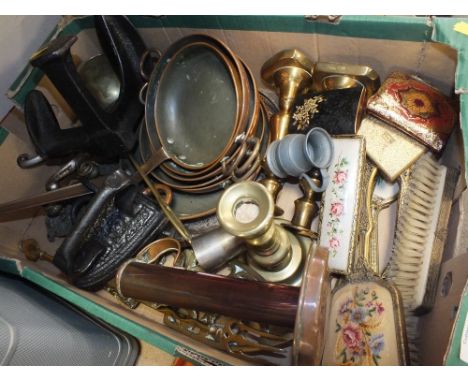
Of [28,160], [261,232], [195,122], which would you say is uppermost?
[195,122]

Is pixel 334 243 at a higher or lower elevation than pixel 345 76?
lower

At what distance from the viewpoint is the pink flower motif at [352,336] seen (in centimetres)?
69

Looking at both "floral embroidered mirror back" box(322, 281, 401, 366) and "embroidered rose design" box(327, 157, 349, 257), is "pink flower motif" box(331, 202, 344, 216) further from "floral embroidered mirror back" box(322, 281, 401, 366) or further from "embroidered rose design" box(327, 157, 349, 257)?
"floral embroidered mirror back" box(322, 281, 401, 366)

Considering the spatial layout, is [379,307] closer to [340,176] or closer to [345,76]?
[340,176]

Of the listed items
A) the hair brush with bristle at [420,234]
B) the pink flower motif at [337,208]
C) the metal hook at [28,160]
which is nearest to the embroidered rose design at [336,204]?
the pink flower motif at [337,208]

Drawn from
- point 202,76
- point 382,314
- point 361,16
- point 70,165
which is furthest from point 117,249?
point 361,16

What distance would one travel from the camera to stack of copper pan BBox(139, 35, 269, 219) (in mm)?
869

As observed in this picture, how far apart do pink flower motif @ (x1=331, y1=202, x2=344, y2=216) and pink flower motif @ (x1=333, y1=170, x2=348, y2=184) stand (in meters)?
0.04

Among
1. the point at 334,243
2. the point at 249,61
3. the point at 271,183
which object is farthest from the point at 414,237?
the point at 249,61

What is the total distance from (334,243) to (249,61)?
0.45m

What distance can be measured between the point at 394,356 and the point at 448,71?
0.49 meters

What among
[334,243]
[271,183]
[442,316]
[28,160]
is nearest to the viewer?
[442,316]

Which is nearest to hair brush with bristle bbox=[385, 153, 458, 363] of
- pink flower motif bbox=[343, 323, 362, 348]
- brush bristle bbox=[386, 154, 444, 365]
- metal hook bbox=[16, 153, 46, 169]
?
brush bristle bbox=[386, 154, 444, 365]

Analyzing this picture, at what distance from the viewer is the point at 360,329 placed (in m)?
0.70
